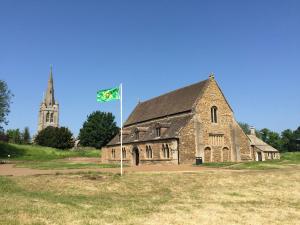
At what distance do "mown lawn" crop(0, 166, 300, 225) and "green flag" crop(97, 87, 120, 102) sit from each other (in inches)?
254

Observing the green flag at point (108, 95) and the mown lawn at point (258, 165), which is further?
the mown lawn at point (258, 165)

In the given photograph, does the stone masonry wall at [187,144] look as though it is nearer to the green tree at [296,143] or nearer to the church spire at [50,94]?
the green tree at [296,143]

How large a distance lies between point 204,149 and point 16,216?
34.9 m

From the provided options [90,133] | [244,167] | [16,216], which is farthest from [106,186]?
[90,133]

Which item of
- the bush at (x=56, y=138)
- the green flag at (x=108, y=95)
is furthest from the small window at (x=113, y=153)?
the bush at (x=56, y=138)

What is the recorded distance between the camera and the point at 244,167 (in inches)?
1390

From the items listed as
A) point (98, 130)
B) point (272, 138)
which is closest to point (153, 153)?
point (98, 130)

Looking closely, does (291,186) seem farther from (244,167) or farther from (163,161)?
(163,161)

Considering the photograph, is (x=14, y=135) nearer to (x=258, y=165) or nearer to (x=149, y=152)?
(x=149, y=152)

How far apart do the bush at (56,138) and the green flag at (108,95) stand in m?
84.0

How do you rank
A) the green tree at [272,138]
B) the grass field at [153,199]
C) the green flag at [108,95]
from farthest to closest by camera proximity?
the green tree at [272,138] < the green flag at [108,95] < the grass field at [153,199]

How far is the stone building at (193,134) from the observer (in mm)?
44625

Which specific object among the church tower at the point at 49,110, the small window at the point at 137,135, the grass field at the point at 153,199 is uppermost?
the church tower at the point at 49,110

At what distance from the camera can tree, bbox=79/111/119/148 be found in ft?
316
